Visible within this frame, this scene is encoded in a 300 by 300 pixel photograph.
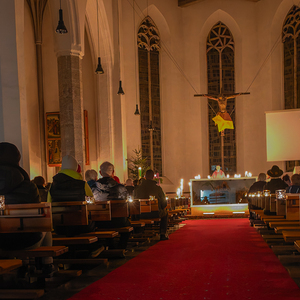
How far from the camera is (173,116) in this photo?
19031mm

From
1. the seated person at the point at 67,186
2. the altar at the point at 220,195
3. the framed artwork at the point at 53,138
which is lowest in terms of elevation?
the altar at the point at 220,195

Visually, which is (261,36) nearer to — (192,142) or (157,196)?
(192,142)

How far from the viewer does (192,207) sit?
13336 millimetres

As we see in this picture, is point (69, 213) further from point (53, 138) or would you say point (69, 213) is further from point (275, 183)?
point (53, 138)

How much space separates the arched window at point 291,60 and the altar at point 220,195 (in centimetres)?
522

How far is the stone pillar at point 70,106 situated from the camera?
10.6 metres

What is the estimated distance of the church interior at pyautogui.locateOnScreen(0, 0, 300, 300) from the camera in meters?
4.36

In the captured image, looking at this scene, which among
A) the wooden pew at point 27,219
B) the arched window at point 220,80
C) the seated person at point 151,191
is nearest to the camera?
the wooden pew at point 27,219

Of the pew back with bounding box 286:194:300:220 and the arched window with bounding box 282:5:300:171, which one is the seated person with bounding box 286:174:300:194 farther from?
the arched window with bounding box 282:5:300:171

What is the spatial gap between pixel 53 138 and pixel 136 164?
3.44m

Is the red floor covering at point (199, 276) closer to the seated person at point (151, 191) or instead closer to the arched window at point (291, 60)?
the seated person at point (151, 191)

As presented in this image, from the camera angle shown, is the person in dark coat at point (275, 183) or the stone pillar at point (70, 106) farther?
the stone pillar at point (70, 106)

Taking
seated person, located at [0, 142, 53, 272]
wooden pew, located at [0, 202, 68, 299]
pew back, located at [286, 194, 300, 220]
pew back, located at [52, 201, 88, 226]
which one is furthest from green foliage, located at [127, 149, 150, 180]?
wooden pew, located at [0, 202, 68, 299]

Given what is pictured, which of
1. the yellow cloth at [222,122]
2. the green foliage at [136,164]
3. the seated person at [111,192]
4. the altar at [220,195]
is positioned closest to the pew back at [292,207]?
the seated person at [111,192]
